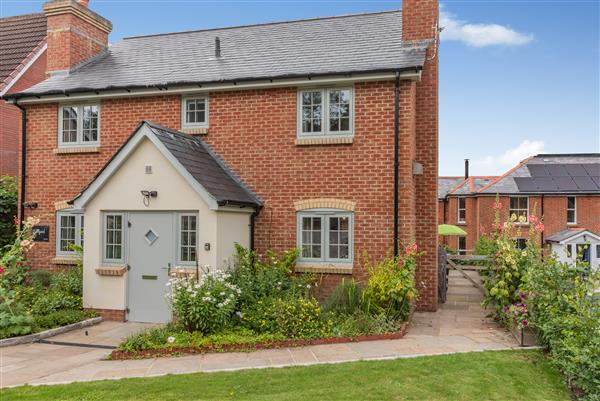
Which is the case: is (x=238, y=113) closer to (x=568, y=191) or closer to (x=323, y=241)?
(x=323, y=241)

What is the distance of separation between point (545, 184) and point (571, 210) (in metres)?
2.27

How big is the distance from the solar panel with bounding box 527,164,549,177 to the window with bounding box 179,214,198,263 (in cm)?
2873

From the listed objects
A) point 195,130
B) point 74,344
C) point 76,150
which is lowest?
point 74,344

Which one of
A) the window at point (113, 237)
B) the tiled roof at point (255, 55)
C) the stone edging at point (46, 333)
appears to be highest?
the tiled roof at point (255, 55)

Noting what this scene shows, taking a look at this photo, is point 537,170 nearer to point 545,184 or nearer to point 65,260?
point 545,184

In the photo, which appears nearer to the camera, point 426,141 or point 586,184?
point 426,141

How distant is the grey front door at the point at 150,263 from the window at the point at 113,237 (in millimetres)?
289

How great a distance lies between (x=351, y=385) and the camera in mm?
6617

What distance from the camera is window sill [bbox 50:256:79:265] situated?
12784 mm

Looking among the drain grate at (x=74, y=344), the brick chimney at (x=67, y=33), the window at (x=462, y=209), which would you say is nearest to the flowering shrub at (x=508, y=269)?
the drain grate at (x=74, y=344)

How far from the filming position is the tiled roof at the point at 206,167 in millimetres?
10461

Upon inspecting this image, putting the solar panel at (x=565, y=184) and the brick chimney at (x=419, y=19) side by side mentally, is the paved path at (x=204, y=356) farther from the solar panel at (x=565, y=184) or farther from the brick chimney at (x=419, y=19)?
the solar panel at (x=565, y=184)

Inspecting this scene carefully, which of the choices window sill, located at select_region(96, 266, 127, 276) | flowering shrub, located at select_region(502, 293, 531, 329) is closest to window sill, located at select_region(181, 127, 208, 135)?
window sill, located at select_region(96, 266, 127, 276)

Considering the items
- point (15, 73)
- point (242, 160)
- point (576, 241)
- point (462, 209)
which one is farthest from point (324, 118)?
point (462, 209)
